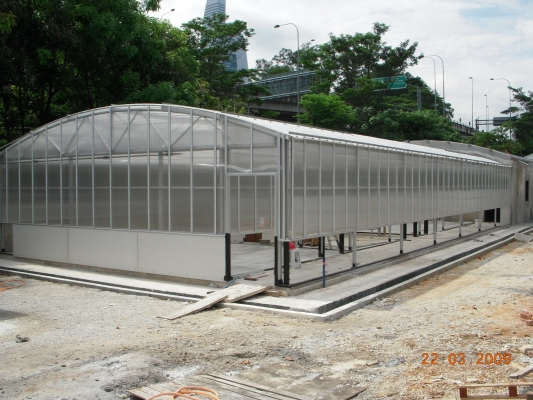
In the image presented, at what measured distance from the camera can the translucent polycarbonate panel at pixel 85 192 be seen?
54.6ft

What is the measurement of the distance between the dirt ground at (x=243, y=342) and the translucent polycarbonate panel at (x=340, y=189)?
245cm

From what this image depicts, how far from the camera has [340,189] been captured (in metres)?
14.7

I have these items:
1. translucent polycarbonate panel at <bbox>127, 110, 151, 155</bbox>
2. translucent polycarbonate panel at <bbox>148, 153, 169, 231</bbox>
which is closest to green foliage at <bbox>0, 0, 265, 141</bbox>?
translucent polycarbonate panel at <bbox>127, 110, 151, 155</bbox>

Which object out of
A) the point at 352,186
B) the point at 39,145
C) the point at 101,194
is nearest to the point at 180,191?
the point at 101,194

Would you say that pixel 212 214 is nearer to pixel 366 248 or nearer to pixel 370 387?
pixel 370 387

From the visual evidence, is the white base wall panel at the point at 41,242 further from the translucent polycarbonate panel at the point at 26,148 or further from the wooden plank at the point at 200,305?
the wooden plank at the point at 200,305

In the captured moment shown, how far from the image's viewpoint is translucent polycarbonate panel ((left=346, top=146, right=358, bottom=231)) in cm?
1523

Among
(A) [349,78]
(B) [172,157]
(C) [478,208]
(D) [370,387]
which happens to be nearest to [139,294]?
(B) [172,157]

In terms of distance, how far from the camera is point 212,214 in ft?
45.2

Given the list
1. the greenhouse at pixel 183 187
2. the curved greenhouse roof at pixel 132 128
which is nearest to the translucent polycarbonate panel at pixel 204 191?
the greenhouse at pixel 183 187

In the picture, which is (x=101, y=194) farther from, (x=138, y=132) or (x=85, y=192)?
(x=138, y=132)

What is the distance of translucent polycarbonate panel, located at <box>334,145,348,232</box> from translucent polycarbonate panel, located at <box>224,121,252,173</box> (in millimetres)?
2585

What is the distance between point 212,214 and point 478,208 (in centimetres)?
1802

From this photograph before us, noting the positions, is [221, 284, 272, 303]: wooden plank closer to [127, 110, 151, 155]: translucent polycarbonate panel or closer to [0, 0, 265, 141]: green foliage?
[127, 110, 151, 155]: translucent polycarbonate panel
